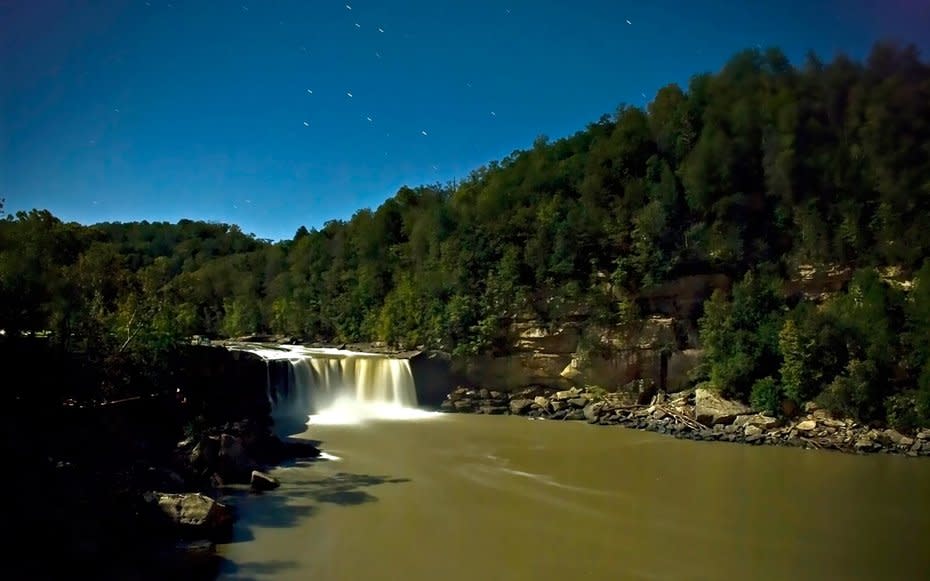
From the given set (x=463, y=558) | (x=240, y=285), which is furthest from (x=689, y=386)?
(x=240, y=285)

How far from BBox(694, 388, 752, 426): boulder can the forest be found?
471mm

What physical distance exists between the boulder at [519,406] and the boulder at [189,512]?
14751 mm

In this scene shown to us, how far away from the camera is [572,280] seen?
2592cm

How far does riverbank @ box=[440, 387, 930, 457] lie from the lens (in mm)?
17562

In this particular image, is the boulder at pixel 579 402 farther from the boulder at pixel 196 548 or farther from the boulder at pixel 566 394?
the boulder at pixel 196 548

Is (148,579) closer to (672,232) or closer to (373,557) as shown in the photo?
(373,557)

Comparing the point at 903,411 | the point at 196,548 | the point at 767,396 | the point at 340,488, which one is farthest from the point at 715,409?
the point at 196,548

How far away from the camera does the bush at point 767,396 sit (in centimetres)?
1998

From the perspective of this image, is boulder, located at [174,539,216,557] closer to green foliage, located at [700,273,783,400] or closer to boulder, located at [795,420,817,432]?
boulder, located at [795,420,817,432]

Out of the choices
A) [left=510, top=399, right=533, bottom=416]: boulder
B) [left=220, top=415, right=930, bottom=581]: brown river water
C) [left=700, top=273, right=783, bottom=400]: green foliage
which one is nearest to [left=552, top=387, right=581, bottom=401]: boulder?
[left=510, top=399, right=533, bottom=416]: boulder

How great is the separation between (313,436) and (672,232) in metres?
16.2

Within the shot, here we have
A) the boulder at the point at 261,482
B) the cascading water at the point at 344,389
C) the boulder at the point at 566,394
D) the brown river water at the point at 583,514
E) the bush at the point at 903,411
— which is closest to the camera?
the brown river water at the point at 583,514

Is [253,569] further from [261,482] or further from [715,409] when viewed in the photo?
[715,409]

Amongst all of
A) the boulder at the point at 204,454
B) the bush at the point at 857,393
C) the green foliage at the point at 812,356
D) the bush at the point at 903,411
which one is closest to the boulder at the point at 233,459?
the boulder at the point at 204,454
